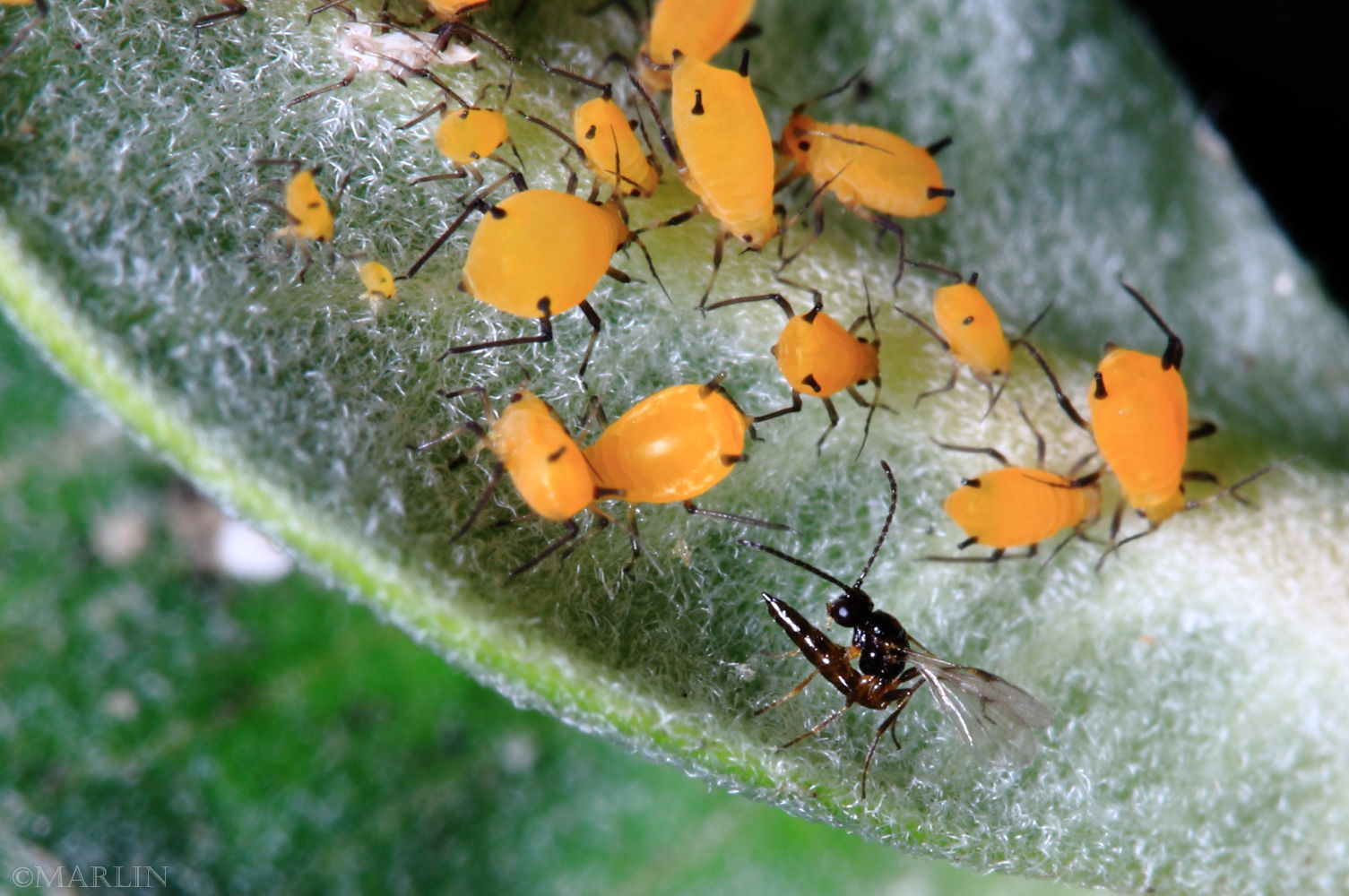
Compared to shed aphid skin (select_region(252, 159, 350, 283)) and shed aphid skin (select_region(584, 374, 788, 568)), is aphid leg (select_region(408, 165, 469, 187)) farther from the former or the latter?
shed aphid skin (select_region(584, 374, 788, 568))

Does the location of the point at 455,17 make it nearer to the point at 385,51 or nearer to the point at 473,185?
the point at 385,51

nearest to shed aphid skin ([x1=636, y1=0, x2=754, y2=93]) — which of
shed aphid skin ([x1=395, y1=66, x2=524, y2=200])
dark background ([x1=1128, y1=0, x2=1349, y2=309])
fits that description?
shed aphid skin ([x1=395, y1=66, x2=524, y2=200])

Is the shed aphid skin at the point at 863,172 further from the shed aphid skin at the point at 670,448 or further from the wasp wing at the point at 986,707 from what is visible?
the wasp wing at the point at 986,707

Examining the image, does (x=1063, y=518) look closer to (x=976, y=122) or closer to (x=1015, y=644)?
(x=1015, y=644)

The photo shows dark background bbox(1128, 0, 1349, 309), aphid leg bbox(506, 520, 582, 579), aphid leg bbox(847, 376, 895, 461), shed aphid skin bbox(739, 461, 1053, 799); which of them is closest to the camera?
aphid leg bbox(506, 520, 582, 579)

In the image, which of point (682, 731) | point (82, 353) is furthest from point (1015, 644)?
point (82, 353)

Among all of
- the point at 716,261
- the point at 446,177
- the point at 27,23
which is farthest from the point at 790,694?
the point at 27,23
